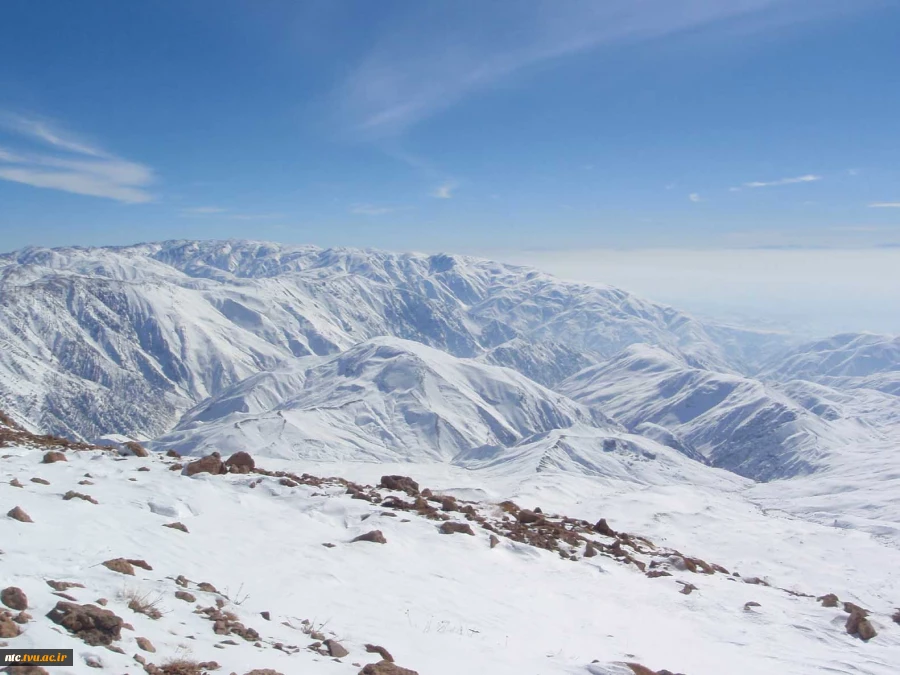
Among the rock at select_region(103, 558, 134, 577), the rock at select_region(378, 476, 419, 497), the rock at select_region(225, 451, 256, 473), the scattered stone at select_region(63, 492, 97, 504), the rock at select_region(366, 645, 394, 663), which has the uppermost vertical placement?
the scattered stone at select_region(63, 492, 97, 504)

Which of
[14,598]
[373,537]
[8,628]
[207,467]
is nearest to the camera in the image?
[8,628]

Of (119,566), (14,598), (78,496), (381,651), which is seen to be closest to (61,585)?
(14,598)

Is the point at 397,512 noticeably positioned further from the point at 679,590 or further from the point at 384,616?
the point at 679,590

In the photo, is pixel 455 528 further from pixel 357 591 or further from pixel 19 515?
pixel 19 515

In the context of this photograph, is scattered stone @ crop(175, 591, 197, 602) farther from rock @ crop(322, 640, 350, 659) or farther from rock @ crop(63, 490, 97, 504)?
rock @ crop(63, 490, 97, 504)

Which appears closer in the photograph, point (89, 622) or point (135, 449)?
point (89, 622)

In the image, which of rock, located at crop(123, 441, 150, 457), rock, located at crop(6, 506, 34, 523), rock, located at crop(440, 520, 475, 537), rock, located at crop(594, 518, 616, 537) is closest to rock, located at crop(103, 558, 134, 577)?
rock, located at crop(6, 506, 34, 523)

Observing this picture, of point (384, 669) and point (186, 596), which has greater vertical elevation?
point (186, 596)

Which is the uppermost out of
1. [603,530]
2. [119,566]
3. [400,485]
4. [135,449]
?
[119,566]

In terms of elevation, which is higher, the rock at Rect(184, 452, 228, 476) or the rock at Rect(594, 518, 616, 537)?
the rock at Rect(184, 452, 228, 476)
